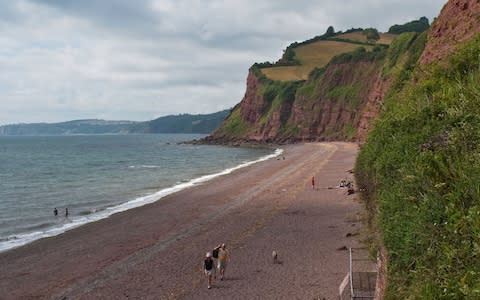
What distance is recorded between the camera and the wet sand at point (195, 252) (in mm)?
16969

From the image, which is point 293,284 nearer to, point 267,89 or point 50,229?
point 50,229

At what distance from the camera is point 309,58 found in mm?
174875

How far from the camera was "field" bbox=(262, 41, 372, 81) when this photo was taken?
16100 centimetres

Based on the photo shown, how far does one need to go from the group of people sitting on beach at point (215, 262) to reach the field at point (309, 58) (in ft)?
469

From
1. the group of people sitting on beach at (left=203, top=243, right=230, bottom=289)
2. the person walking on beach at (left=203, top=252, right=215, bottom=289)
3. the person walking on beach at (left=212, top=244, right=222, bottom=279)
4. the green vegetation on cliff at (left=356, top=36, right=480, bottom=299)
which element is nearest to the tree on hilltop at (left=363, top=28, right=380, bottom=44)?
the person walking on beach at (left=212, top=244, right=222, bottom=279)

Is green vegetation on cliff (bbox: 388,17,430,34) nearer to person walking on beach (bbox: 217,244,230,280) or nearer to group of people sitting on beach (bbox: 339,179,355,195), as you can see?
group of people sitting on beach (bbox: 339,179,355,195)

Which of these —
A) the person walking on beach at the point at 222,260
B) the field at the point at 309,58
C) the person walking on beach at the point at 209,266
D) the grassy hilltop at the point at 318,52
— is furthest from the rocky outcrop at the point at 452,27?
the field at the point at 309,58

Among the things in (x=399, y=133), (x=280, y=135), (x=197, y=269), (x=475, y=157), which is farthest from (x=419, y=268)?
(x=280, y=135)

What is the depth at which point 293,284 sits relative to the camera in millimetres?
16672

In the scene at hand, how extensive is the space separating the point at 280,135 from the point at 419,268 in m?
133

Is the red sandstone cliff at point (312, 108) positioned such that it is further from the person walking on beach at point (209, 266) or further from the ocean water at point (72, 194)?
the person walking on beach at point (209, 266)

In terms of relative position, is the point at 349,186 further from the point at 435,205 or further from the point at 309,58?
the point at 309,58

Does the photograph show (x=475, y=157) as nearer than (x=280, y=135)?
Yes

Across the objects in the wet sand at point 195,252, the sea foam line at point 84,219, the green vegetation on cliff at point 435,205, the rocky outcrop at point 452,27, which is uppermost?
the rocky outcrop at point 452,27
